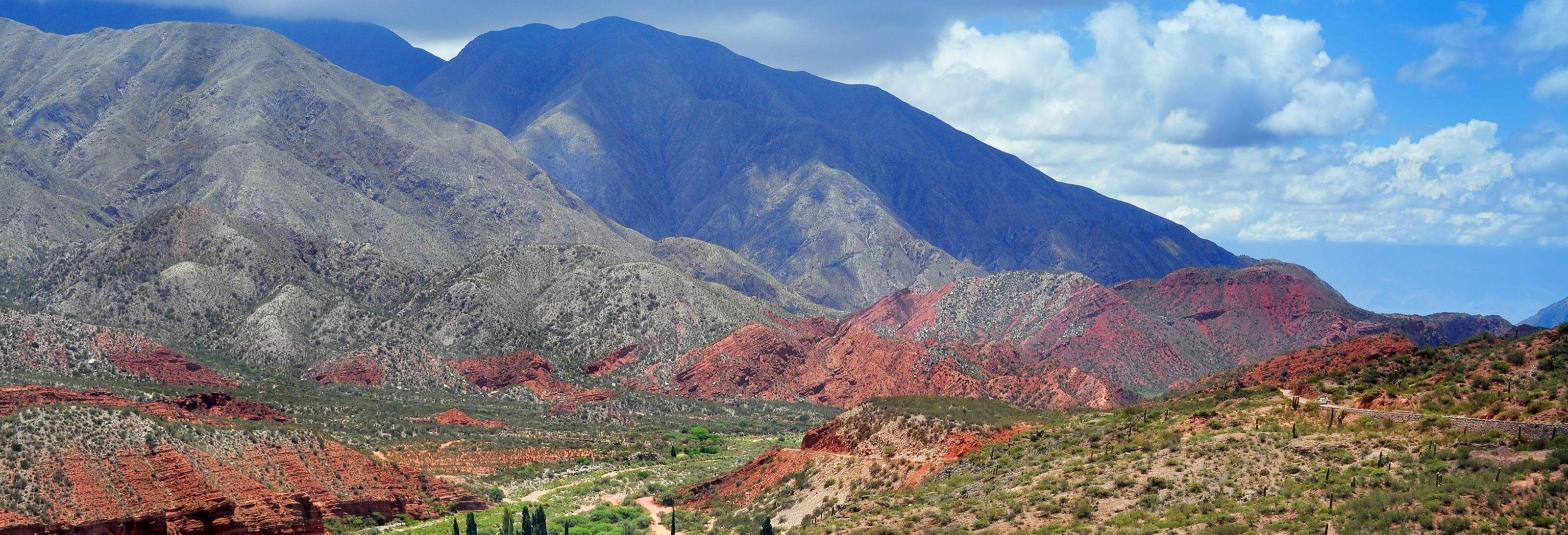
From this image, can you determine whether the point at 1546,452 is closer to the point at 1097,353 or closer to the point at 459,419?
the point at 459,419

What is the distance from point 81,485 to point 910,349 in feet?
371

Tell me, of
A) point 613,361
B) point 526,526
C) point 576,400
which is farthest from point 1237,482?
point 613,361

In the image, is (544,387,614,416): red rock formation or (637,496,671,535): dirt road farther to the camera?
(544,387,614,416): red rock formation

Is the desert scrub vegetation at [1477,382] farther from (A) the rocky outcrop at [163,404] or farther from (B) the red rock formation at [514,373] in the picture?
(B) the red rock formation at [514,373]

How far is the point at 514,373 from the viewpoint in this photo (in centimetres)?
15625

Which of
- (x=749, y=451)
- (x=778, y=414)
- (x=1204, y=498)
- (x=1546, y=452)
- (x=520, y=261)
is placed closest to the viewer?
(x=1546, y=452)

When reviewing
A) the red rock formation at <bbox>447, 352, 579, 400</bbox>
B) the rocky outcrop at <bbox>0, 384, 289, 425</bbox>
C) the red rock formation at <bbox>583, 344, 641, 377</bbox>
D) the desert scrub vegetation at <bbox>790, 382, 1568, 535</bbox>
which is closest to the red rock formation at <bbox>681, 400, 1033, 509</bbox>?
the desert scrub vegetation at <bbox>790, 382, 1568, 535</bbox>

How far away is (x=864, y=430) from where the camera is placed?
75.7 metres

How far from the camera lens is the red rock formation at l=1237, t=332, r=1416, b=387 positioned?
269ft

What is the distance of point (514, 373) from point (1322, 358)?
95.1 metres

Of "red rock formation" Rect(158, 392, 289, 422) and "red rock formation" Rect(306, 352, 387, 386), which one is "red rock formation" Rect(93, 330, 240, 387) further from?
"red rock formation" Rect(158, 392, 289, 422)

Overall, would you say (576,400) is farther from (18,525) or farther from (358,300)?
(18,525)

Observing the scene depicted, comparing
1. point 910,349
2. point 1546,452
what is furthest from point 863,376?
point 1546,452

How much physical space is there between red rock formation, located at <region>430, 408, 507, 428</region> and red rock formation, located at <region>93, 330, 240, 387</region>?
20.4 m
